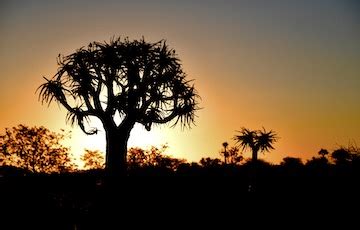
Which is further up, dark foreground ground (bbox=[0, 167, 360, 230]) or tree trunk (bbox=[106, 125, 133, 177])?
tree trunk (bbox=[106, 125, 133, 177])

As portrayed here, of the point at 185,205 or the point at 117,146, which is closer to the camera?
the point at 185,205

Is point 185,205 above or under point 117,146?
under

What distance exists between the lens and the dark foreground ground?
1136cm

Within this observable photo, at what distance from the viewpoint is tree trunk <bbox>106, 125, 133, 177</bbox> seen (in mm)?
15320

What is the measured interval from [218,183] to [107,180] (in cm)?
524

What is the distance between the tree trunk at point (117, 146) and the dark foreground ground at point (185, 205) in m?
0.74

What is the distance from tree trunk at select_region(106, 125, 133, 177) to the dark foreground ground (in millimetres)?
739

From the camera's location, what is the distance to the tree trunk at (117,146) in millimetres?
15320

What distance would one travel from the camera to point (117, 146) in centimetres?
1548

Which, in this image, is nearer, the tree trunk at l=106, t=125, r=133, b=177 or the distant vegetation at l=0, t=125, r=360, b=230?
the distant vegetation at l=0, t=125, r=360, b=230

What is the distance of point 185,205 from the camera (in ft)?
44.1

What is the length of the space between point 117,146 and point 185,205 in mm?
3728

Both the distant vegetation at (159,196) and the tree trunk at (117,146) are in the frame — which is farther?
the tree trunk at (117,146)

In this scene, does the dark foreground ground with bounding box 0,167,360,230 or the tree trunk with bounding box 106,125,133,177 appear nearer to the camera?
the dark foreground ground with bounding box 0,167,360,230
